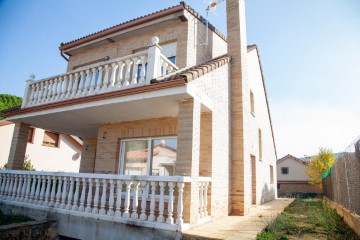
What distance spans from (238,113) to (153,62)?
3883 mm

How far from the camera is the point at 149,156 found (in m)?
8.44

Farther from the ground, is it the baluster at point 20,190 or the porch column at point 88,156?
the porch column at point 88,156

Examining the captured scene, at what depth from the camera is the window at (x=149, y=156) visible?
804cm

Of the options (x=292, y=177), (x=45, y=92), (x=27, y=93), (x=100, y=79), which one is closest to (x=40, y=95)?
(x=45, y=92)

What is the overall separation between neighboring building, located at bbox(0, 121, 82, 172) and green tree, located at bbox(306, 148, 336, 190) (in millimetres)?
27860

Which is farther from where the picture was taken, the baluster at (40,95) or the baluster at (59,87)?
the baluster at (40,95)

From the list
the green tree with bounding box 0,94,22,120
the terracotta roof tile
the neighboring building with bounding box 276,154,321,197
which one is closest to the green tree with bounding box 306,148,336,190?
the neighboring building with bounding box 276,154,321,197

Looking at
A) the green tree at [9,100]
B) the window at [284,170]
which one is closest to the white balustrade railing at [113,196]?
the green tree at [9,100]

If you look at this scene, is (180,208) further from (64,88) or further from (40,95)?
(40,95)

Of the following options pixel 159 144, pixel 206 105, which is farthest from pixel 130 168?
pixel 206 105

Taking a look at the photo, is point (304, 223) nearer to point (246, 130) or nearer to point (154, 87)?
point (246, 130)

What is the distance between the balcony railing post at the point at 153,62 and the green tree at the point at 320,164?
29.5 meters

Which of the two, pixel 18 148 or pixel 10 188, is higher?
pixel 18 148

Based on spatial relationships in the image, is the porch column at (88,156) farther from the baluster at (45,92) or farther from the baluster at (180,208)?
the baluster at (180,208)
